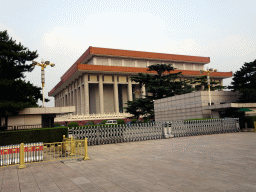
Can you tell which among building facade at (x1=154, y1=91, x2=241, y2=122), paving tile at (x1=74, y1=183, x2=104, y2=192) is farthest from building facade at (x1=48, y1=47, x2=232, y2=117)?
paving tile at (x1=74, y1=183, x2=104, y2=192)

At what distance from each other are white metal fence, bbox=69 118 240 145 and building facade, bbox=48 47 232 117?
2970 cm

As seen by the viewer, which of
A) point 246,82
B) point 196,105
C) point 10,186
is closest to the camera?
point 10,186

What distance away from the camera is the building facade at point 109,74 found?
5434 cm

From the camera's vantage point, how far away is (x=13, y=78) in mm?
→ 21828

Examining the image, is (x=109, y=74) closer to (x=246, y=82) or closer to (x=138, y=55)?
(x=138, y=55)

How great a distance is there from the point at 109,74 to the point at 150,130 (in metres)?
39.3

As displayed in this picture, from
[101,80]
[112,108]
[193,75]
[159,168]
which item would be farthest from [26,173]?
[193,75]

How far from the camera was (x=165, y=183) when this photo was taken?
5.97m

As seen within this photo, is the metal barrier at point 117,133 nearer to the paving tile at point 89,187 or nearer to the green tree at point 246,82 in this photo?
the paving tile at point 89,187

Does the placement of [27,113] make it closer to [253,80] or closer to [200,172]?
[200,172]

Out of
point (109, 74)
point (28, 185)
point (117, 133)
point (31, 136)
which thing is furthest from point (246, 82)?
point (109, 74)

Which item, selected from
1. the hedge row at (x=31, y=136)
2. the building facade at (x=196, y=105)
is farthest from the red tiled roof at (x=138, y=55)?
the hedge row at (x=31, y=136)

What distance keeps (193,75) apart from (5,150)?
194ft

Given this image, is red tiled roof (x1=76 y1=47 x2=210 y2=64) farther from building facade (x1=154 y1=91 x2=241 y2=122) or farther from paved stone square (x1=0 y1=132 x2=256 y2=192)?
paved stone square (x1=0 y1=132 x2=256 y2=192)
